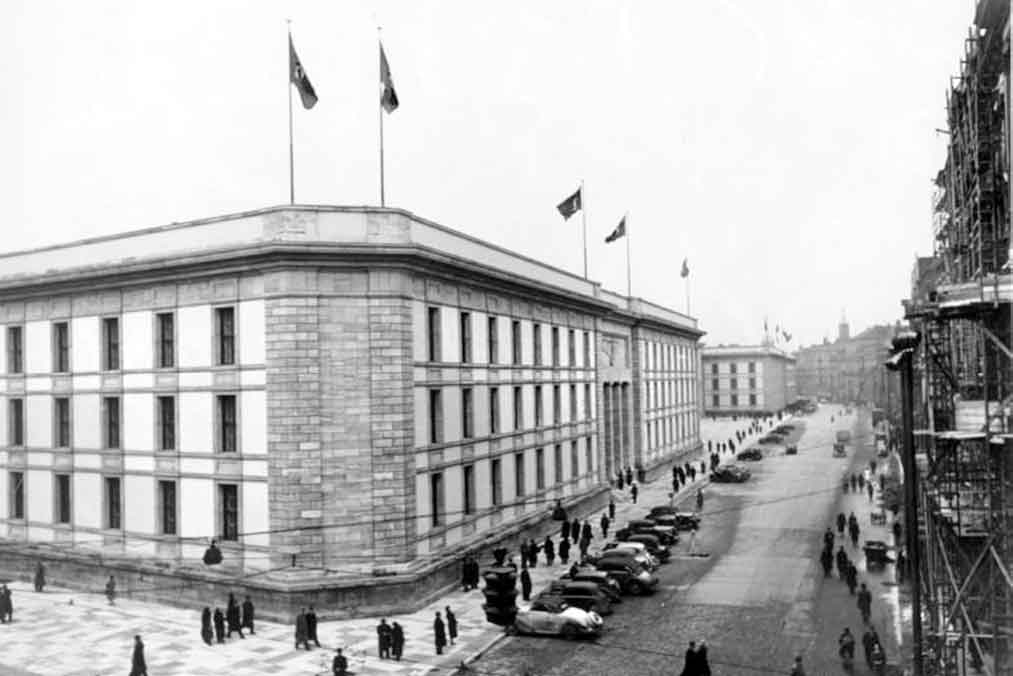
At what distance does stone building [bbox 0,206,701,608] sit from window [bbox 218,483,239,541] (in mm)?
84

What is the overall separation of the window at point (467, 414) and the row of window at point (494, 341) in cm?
133

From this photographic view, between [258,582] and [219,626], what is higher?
[258,582]

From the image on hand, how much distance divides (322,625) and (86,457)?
13.1 metres

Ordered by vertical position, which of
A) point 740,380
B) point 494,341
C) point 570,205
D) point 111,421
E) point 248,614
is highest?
point 570,205

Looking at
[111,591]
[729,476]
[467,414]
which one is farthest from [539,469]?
[729,476]

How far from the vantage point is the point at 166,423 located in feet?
108

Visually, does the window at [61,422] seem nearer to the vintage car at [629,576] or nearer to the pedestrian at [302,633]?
the pedestrian at [302,633]

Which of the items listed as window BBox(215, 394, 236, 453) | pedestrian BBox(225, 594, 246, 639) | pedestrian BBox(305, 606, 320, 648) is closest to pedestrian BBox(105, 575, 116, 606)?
window BBox(215, 394, 236, 453)

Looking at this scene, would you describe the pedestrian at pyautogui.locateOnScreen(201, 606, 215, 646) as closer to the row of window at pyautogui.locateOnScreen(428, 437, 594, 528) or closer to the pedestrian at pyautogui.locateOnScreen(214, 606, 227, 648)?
the pedestrian at pyautogui.locateOnScreen(214, 606, 227, 648)

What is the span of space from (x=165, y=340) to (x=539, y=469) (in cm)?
1887

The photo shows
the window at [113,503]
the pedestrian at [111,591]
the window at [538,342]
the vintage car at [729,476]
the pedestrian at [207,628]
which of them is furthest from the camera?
the vintage car at [729,476]

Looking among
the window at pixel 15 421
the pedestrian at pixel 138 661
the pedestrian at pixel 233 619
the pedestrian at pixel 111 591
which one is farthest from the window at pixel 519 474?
the window at pixel 15 421

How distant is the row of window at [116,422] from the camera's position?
31031mm

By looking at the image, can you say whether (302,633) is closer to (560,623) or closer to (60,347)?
(560,623)
